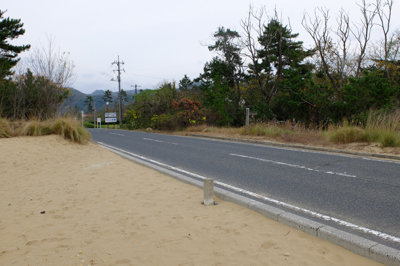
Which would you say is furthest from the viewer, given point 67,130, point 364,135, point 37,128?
point 67,130

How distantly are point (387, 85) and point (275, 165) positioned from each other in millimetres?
12405

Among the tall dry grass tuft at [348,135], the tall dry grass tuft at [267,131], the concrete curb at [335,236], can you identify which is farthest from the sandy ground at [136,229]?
the tall dry grass tuft at [267,131]

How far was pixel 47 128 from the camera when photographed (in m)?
11.9

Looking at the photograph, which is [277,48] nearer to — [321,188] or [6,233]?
[321,188]

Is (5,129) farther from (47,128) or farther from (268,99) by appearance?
(268,99)

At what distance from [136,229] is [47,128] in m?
10.1

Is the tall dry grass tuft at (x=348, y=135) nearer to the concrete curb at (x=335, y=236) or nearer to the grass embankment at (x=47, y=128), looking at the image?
the concrete curb at (x=335, y=236)

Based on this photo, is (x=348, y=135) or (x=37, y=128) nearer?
(x=348, y=135)

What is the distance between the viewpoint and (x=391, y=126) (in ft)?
36.2

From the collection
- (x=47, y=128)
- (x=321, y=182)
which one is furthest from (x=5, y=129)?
(x=321, y=182)

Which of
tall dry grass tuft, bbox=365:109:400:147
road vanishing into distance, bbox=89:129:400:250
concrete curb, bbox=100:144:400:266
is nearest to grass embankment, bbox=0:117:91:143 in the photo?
road vanishing into distance, bbox=89:129:400:250

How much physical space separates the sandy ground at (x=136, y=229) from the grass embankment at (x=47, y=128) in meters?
5.71

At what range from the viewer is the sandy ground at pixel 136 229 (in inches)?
115

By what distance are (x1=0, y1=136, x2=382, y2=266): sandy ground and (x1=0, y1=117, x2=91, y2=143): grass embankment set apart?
5711 mm
